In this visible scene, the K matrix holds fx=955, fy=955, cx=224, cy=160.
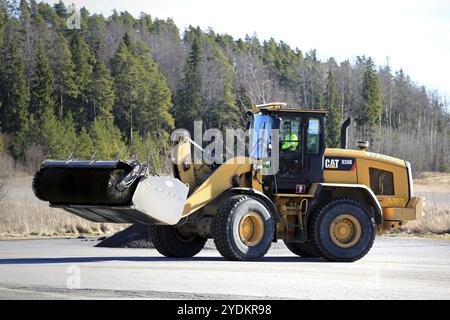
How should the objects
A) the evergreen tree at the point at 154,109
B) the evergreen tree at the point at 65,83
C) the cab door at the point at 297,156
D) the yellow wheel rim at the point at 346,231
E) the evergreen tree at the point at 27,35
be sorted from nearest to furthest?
the yellow wheel rim at the point at 346,231, the cab door at the point at 297,156, the evergreen tree at the point at 154,109, the evergreen tree at the point at 65,83, the evergreen tree at the point at 27,35

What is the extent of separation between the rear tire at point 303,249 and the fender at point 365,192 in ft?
4.34

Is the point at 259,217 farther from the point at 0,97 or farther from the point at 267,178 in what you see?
the point at 0,97

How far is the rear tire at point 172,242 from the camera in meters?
18.9

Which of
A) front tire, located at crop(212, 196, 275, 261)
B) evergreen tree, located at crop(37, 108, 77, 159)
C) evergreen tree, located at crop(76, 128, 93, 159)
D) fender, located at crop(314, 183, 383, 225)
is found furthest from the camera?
evergreen tree, located at crop(76, 128, 93, 159)

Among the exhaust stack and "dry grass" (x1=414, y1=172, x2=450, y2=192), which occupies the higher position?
the exhaust stack

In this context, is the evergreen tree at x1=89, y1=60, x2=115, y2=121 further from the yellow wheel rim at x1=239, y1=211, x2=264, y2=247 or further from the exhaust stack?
the yellow wheel rim at x1=239, y1=211, x2=264, y2=247

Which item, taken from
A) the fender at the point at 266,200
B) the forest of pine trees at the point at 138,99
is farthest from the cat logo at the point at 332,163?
the forest of pine trees at the point at 138,99

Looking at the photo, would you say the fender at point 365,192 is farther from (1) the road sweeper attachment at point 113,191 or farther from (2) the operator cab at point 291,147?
(1) the road sweeper attachment at point 113,191

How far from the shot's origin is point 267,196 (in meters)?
18.7

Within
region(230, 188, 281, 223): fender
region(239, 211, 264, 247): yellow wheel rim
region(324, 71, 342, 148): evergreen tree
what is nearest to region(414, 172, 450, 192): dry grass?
region(324, 71, 342, 148): evergreen tree

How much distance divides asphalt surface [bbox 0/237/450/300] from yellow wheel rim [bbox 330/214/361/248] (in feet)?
1.57

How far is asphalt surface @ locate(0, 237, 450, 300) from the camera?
12.7m

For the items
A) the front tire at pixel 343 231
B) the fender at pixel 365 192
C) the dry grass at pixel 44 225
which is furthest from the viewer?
the dry grass at pixel 44 225
